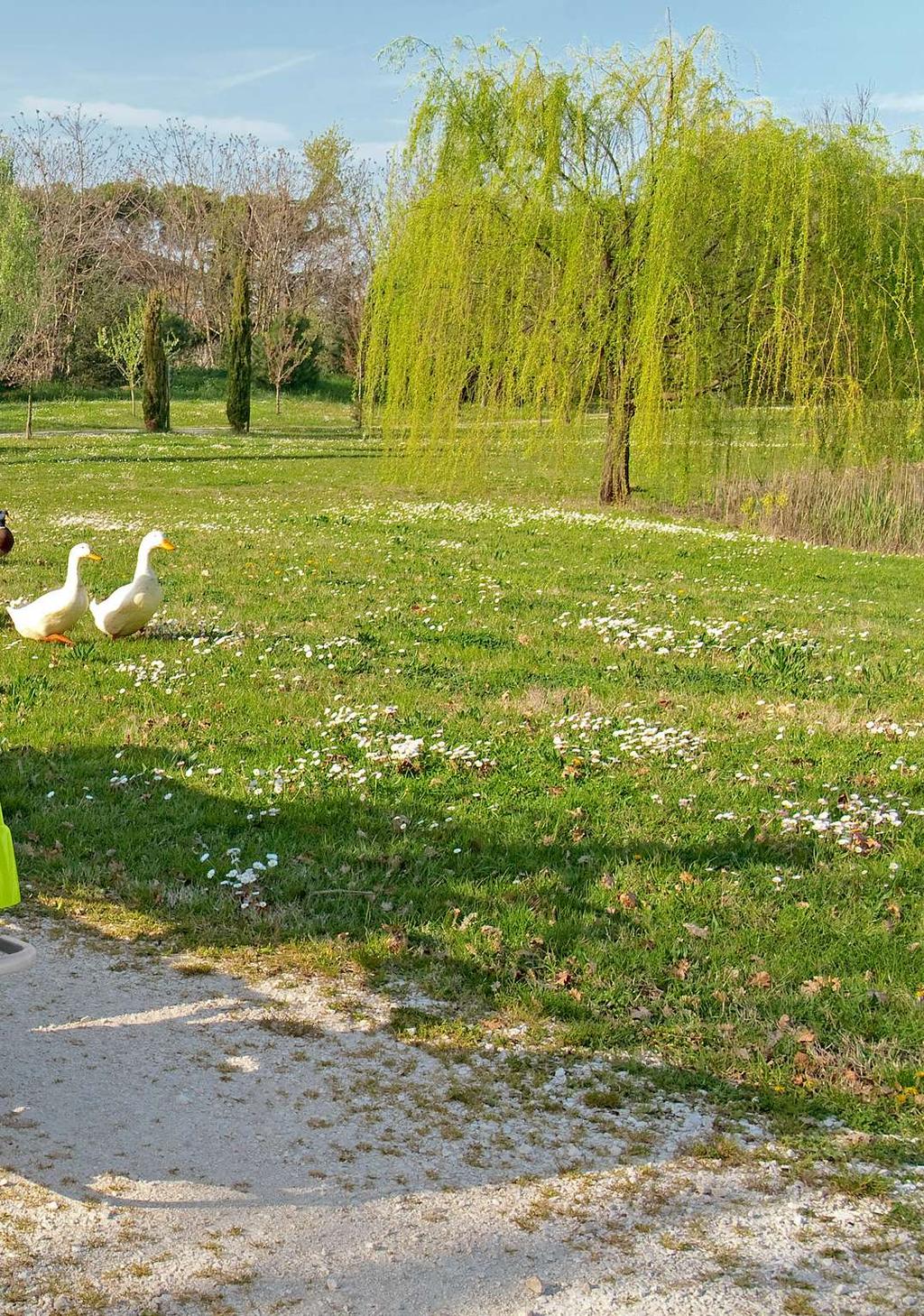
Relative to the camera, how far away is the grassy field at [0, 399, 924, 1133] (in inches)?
194

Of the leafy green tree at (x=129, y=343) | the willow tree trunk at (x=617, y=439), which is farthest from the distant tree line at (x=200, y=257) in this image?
the willow tree trunk at (x=617, y=439)

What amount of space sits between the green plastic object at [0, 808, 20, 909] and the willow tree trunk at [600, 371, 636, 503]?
1723 cm

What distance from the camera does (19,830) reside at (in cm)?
658

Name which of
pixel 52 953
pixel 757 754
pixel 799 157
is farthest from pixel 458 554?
pixel 52 953

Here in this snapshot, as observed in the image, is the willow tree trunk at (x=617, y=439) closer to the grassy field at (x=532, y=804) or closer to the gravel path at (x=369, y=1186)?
the grassy field at (x=532, y=804)

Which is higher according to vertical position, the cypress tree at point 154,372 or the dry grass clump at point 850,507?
the cypress tree at point 154,372

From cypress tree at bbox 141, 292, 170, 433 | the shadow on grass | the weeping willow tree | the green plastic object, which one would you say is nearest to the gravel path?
the shadow on grass

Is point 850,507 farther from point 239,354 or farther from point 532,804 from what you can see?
point 239,354

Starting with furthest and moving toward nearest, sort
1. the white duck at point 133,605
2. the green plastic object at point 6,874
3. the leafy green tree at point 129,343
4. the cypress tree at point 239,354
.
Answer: the leafy green tree at point 129,343, the cypress tree at point 239,354, the white duck at point 133,605, the green plastic object at point 6,874

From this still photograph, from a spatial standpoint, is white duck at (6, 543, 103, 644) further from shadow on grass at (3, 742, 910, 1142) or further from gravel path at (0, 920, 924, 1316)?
gravel path at (0, 920, 924, 1316)

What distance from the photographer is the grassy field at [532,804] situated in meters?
4.94

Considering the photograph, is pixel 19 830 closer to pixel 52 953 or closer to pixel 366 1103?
pixel 52 953

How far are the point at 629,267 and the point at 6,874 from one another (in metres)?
17.9

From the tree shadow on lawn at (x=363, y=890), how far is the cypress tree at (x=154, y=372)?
37.6 meters
